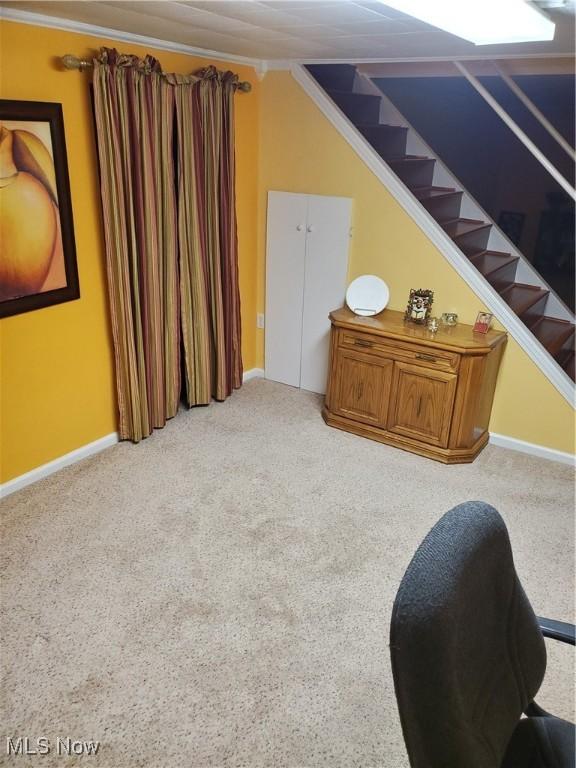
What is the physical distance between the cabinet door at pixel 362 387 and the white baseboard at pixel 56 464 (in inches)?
56.2

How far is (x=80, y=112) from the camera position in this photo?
2.92 m

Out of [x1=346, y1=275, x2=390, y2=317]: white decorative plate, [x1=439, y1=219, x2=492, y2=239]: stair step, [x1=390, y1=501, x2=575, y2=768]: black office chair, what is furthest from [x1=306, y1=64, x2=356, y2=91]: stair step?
[x1=390, y1=501, x2=575, y2=768]: black office chair

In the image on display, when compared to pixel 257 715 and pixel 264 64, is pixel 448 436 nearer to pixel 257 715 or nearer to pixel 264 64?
pixel 257 715

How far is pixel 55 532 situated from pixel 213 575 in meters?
0.81

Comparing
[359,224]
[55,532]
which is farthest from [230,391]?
[55,532]

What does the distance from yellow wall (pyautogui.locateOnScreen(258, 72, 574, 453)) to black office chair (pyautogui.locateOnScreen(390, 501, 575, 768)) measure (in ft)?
7.84

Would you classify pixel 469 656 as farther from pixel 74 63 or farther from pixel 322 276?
pixel 322 276

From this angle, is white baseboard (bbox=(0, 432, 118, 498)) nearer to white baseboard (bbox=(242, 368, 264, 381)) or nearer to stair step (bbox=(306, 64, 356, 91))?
white baseboard (bbox=(242, 368, 264, 381))

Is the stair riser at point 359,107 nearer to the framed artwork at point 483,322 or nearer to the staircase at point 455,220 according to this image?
the staircase at point 455,220

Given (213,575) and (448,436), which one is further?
(448,436)

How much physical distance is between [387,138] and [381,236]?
0.72 metres

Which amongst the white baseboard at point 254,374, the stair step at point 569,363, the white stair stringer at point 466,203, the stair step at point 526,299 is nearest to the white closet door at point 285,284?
the white baseboard at point 254,374

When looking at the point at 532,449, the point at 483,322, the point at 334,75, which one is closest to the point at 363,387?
the point at 483,322

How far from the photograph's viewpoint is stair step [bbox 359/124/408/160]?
12.5ft
